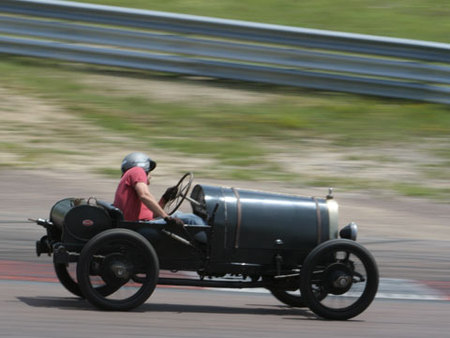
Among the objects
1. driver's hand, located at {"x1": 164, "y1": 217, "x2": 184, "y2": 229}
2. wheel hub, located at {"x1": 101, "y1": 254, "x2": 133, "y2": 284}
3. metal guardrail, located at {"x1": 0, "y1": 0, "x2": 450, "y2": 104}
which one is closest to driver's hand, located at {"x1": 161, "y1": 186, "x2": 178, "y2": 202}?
driver's hand, located at {"x1": 164, "y1": 217, "x2": 184, "y2": 229}

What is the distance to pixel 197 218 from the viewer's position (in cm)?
739

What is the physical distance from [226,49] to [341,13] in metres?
3.88

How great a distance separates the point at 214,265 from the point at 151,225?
59 centimetres

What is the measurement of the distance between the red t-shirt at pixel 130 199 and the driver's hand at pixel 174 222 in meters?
0.25

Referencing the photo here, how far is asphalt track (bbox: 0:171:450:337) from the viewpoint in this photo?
6793 millimetres

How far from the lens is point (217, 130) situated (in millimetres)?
13867

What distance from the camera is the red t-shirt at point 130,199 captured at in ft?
23.8

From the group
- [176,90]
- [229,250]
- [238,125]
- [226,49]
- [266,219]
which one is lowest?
[229,250]

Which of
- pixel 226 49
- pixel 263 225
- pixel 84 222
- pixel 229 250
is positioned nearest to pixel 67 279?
pixel 84 222

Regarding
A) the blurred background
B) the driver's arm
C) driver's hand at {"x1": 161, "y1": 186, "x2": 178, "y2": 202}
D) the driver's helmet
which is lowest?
the driver's arm

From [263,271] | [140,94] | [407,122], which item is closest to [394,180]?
[407,122]

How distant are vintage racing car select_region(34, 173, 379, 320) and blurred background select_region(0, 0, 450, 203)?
4820 mm

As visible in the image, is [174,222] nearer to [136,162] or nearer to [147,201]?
[147,201]

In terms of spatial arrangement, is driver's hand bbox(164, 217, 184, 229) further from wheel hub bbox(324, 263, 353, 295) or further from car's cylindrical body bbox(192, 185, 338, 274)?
wheel hub bbox(324, 263, 353, 295)
